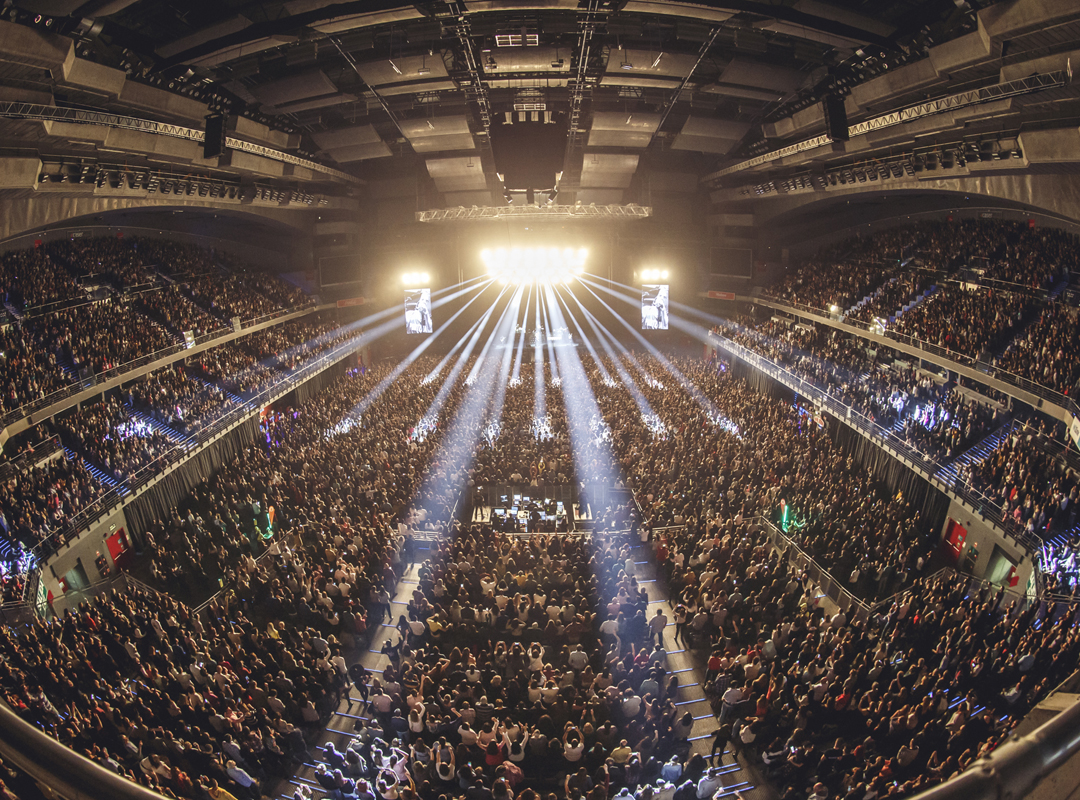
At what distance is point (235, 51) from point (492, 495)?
452 inches

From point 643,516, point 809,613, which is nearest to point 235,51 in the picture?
Answer: point 643,516

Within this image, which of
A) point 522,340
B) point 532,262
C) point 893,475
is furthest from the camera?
point 532,262

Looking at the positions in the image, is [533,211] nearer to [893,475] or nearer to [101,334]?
[101,334]

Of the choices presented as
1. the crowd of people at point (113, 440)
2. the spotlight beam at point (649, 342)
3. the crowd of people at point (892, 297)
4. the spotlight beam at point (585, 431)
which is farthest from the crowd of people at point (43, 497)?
A: the crowd of people at point (892, 297)

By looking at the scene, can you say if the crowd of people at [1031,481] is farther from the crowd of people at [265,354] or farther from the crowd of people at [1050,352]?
the crowd of people at [265,354]

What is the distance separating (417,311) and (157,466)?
1815cm

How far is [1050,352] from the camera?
12758 mm

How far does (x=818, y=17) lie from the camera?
1005 centimetres

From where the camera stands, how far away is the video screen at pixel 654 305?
3109 centimetres

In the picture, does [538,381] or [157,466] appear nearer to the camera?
[157,466]

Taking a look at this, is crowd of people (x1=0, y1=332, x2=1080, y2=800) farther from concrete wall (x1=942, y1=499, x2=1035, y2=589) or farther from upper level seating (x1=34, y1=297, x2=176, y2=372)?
upper level seating (x1=34, y1=297, x2=176, y2=372)

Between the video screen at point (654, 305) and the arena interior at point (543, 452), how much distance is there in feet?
21.1

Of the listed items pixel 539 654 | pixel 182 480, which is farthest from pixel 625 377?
pixel 539 654

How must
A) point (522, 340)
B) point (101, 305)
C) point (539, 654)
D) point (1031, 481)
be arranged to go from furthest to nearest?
1. point (522, 340)
2. point (101, 305)
3. point (1031, 481)
4. point (539, 654)
